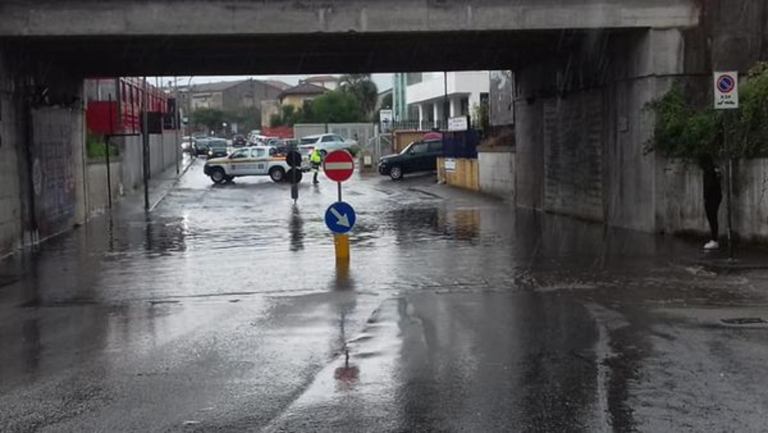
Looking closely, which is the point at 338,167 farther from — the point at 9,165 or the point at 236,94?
the point at 236,94

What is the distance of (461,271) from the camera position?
14.0 metres

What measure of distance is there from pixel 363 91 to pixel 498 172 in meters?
70.7

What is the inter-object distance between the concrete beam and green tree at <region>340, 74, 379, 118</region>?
82365mm

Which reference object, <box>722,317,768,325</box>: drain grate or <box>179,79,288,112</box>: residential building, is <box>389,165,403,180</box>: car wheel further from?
<box>179,79,288,112</box>: residential building

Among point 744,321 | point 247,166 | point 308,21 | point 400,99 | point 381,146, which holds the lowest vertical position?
Answer: point 744,321

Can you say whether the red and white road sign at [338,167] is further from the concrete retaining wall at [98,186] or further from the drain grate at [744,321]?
the concrete retaining wall at [98,186]

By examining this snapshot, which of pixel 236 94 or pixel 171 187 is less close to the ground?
pixel 236 94

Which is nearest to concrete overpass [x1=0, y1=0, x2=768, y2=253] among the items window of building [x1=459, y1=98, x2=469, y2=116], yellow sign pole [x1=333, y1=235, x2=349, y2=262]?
yellow sign pole [x1=333, y1=235, x2=349, y2=262]

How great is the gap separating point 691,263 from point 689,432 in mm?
8611

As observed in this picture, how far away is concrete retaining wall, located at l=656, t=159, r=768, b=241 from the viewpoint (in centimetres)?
1540

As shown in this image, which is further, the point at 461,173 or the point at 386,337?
the point at 461,173

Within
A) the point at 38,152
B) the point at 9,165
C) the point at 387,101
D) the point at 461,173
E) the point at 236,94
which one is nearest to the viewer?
the point at 9,165

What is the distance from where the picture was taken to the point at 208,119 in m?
136

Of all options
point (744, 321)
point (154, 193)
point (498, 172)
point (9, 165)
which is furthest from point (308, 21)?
point (154, 193)
